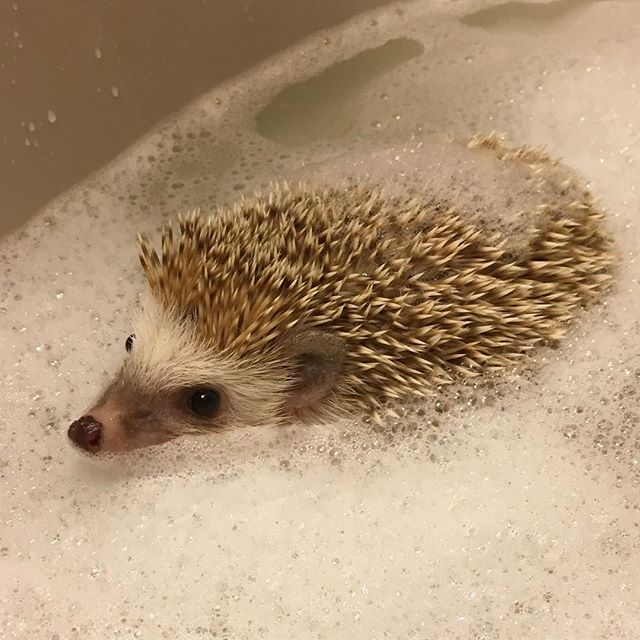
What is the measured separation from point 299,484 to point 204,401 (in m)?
0.27

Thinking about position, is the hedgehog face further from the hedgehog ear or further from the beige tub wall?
the beige tub wall

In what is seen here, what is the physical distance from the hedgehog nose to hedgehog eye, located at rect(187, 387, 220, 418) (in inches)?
7.4

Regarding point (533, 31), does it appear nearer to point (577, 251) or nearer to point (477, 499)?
point (577, 251)

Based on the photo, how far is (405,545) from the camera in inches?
59.7

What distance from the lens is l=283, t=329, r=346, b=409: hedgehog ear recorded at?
143cm

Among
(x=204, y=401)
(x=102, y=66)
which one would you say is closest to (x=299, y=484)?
(x=204, y=401)

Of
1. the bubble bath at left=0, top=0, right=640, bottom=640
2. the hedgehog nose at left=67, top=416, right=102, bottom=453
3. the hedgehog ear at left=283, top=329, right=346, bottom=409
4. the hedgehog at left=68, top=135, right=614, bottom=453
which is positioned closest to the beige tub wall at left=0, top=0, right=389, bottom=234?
the bubble bath at left=0, top=0, right=640, bottom=640

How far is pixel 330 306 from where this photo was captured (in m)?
1.41

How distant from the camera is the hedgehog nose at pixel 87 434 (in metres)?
1.47

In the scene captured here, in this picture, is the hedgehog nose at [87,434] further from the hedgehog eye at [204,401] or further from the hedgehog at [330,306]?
the hedgehog eye at [204,401]

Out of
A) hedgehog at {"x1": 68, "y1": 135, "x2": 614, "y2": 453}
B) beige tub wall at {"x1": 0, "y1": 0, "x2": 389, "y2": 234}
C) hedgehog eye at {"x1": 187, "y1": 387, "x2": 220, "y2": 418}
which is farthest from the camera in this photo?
beige tub wall at {"x1": 0, "y1": 0, "x2": 389, "y2": 234}

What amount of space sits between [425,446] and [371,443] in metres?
0.12

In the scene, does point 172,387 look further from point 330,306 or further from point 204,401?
point 330,306

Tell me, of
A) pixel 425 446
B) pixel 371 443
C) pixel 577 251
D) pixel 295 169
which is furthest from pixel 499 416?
pixel 295 169
